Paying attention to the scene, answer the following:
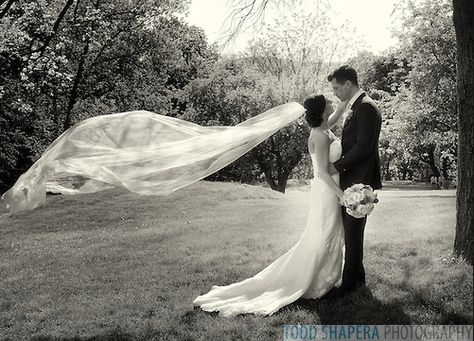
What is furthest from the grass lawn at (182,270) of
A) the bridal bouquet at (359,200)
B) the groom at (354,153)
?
the bridal bouquet at (359,200)

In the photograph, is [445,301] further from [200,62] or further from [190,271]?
[200,62]

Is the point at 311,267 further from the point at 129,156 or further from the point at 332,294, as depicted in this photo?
the point at 129,156

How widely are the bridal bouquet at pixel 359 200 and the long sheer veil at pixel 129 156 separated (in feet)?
5.68

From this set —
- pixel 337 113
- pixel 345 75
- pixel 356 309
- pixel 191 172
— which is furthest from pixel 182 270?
pixel 345 75

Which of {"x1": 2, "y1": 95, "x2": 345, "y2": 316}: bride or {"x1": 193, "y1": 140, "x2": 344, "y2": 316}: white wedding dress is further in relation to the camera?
{"x1": 193, "y1": 140, "x2": 344, "y2": 316}: white wedding dress

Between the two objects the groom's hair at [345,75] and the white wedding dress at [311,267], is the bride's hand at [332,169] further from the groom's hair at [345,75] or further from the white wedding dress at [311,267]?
the groom's hair at [345,75]

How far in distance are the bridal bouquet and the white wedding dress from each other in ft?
2.37

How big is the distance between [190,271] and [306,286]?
3.14m

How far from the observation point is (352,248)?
22.7 ft

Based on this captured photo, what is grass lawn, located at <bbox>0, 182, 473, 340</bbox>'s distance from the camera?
21.0 ft

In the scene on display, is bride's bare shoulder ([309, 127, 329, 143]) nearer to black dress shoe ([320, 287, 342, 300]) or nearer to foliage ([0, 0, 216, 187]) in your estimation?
black dress shoe ([320, 287, 342, 300])

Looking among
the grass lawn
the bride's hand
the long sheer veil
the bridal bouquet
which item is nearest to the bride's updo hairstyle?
the bride's hand

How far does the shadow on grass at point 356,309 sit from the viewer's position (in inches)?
241

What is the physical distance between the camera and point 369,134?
6.57 m
